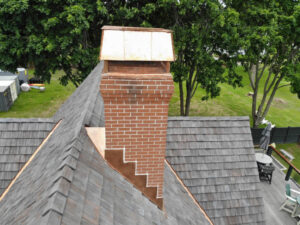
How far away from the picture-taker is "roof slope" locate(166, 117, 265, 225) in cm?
640

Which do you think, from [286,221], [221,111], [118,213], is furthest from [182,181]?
[221,111]

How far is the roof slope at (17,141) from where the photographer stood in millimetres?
5574

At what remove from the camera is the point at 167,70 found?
11.8 ft

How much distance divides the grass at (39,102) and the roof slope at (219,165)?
14.6 meters

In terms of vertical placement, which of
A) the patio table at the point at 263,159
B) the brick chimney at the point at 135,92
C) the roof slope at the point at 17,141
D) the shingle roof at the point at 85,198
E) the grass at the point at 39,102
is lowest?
the grass at the point at 39,102

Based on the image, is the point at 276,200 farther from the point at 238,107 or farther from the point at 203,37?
the point at 238,107

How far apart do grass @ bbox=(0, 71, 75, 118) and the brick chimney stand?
53.8 feet

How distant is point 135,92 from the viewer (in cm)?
346

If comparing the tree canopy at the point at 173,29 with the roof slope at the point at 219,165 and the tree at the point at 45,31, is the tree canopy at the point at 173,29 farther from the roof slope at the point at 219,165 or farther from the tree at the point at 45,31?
A: the roof slope at the point at 219,165

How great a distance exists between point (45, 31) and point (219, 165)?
10.7 meters

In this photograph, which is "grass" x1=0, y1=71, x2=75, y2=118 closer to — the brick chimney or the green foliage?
the green foliage

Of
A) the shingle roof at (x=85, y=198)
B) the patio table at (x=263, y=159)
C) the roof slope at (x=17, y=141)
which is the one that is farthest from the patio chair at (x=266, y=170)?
the roof slope at (x=17, y=141)

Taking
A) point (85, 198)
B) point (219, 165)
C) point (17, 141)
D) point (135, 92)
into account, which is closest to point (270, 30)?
point (219, 165)

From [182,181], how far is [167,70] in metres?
3.84
